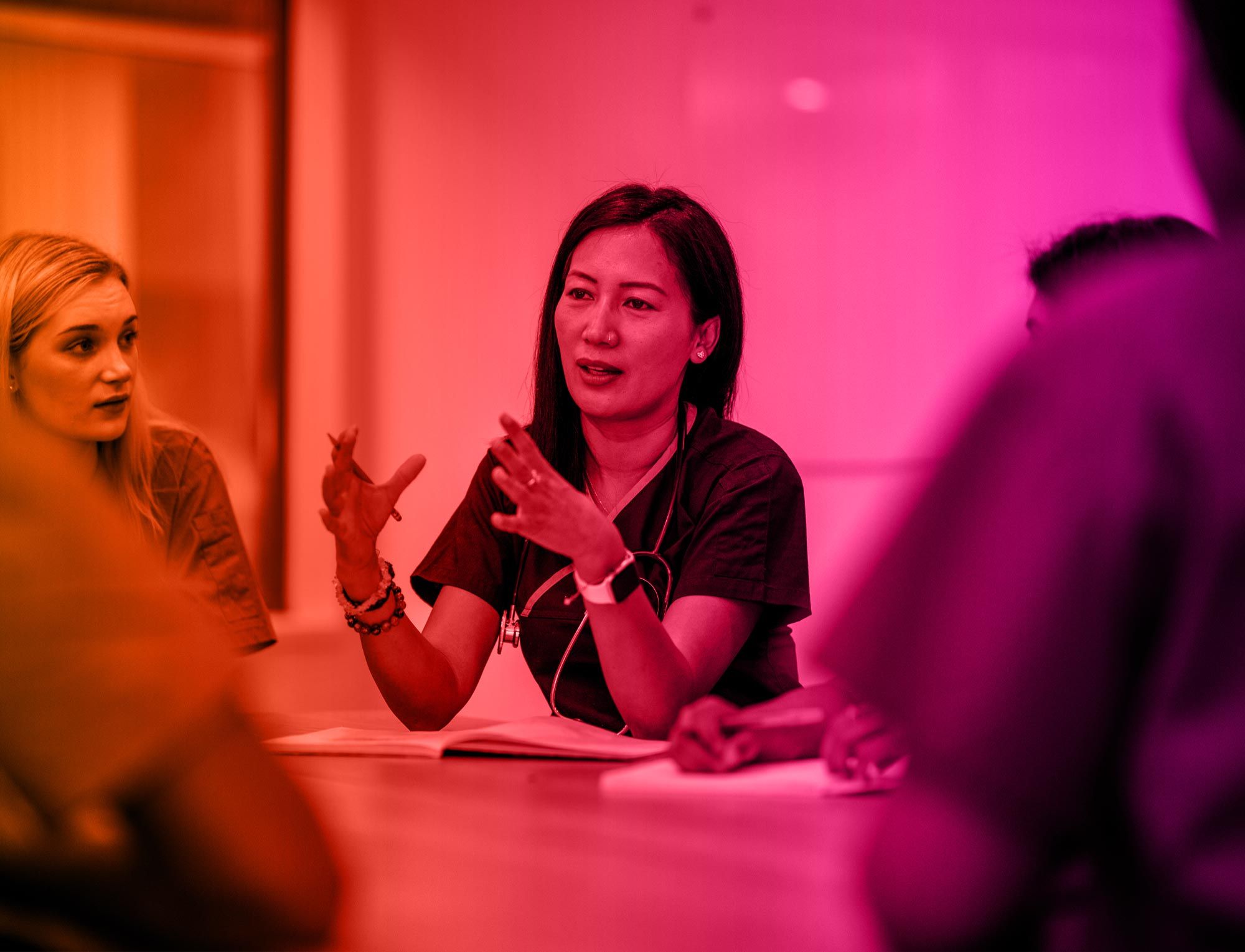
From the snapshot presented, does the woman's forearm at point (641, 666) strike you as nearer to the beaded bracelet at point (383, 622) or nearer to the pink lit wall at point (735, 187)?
the beaded bracelet at point (383, 622)

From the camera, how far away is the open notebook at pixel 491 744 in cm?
129

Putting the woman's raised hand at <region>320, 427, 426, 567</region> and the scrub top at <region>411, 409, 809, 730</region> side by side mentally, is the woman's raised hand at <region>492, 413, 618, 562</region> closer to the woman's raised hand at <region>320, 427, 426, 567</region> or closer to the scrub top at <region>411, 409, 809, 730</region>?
the woman's raised hand at <region>320, 427, 426, 567</region>

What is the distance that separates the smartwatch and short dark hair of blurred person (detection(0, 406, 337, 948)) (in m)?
1.09

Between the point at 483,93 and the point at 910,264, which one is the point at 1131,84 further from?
the point at 483,93

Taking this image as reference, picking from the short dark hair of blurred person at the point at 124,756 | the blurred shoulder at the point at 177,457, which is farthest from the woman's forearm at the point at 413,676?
the short dark hair of blurred person at the point at 124,756

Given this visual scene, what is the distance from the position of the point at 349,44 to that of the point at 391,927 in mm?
3175

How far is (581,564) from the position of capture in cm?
155

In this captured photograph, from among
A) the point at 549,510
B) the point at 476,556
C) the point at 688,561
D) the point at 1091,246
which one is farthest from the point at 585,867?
the point at 1091,246

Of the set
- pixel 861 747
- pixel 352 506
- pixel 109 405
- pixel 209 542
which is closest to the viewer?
pixel 861 747

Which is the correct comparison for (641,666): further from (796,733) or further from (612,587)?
(796,733)

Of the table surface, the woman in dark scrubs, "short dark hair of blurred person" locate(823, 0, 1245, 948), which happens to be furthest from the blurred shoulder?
"short dark hair of blurred person" locate(823, 0, 1245, 948)

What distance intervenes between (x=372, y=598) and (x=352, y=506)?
14cm

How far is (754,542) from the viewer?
1.82 metres

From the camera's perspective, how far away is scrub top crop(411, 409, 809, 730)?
Result: 1810 millimetres
